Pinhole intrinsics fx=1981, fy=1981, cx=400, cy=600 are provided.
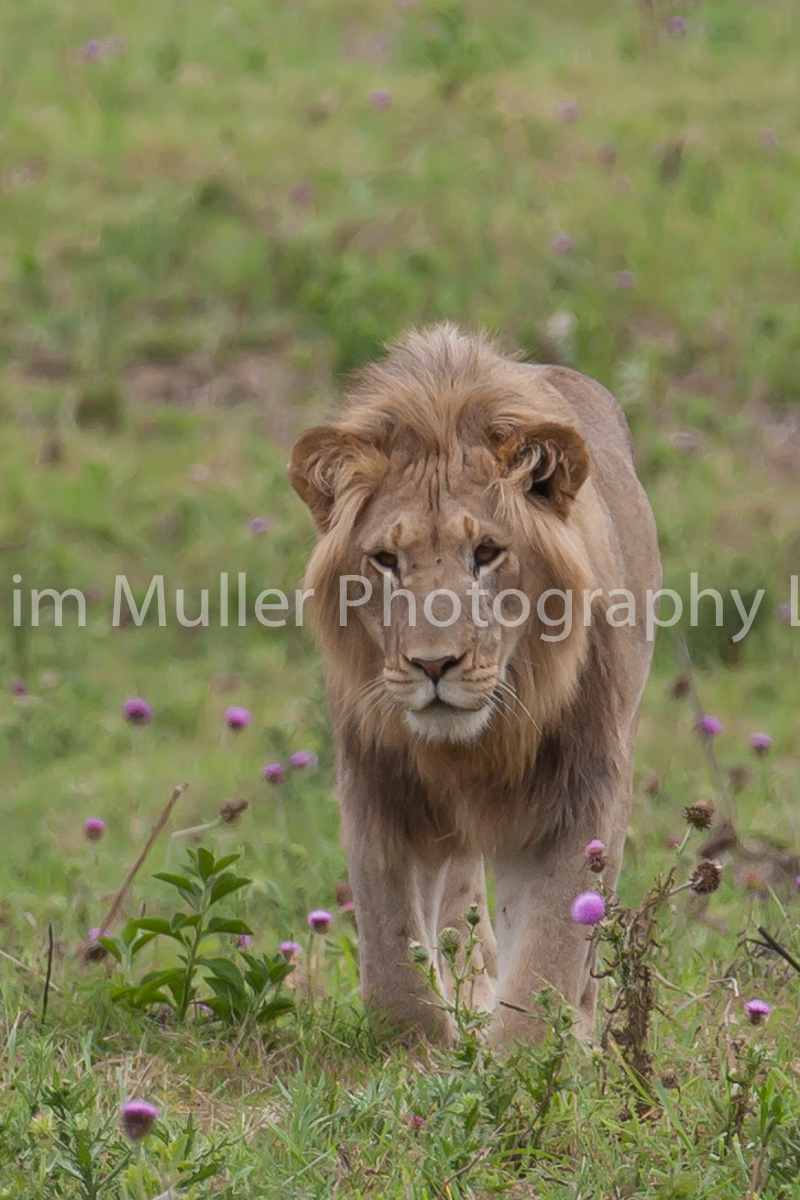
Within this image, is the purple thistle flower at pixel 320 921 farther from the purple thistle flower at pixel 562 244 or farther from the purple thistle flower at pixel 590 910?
the purple thistle flower at pixel 562 244

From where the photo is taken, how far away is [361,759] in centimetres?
394

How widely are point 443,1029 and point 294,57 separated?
8655 millimetres

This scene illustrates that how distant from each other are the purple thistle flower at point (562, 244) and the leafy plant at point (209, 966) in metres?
6.35

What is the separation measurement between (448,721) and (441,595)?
0.77 feet

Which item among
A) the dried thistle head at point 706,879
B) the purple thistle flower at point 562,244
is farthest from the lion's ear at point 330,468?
the purple thistle flower at point 562,244

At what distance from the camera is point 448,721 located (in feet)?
11.6

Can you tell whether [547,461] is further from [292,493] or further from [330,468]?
[292,493]

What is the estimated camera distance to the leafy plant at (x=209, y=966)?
12.0 feet

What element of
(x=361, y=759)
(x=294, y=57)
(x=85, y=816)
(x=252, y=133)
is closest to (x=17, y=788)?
(x=85, y=816)

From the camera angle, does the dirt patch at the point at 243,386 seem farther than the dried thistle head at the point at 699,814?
Yes

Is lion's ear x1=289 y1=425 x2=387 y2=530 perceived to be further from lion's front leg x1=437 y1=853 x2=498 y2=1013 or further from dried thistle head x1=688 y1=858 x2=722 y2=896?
dried thistle head x1=688 y1=858 x2=722 y2=896

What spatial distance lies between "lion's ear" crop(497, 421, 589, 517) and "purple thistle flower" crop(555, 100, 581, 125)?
7.42 meters

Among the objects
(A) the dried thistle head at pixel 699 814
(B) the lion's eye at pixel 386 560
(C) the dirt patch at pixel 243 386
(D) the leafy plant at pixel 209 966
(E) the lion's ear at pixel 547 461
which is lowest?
(C) the dirt patch at pixel 243 386

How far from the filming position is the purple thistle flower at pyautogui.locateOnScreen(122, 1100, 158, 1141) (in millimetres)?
2822
